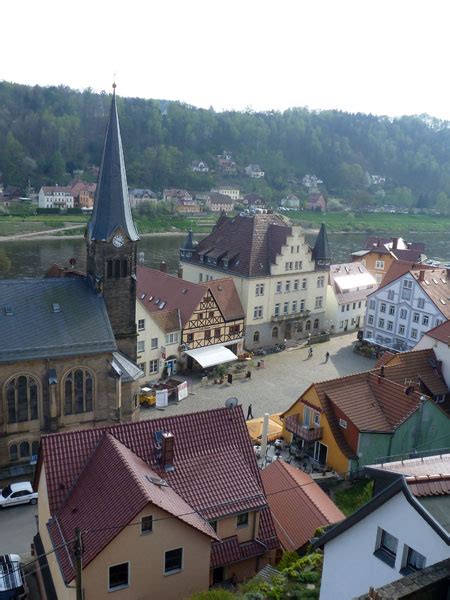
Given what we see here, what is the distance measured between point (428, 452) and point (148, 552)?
1860 cm

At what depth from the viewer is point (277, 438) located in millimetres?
32500

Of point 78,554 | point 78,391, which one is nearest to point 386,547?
point 78,554

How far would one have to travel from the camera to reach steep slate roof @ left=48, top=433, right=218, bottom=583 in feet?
51.8

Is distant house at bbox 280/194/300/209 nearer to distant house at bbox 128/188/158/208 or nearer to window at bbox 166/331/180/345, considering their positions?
distant house at bbox 128/188/158/208

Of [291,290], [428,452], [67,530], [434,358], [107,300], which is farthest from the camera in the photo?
[291,290]

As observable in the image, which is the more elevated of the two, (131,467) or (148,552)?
(131,467)

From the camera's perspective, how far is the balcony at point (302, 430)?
29.9 metres

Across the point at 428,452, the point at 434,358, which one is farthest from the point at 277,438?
the point at 434,358

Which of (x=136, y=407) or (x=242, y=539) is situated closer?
(x=242, y=539)

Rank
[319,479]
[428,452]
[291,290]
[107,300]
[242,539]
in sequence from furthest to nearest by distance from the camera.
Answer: [291,290], [107,300], [428,452], [319,479], [242,539]

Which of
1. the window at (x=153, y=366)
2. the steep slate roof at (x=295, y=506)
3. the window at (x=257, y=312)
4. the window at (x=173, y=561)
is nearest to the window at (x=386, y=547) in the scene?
Result: the window at (x=173, y=561)

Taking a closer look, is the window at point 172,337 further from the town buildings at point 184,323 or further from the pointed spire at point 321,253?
the pointed spire at point 321,253

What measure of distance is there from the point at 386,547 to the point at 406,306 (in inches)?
1601

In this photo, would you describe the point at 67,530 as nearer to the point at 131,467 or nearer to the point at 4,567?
the point at 131,467
